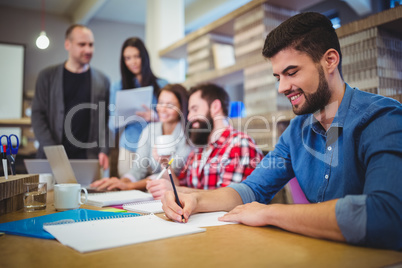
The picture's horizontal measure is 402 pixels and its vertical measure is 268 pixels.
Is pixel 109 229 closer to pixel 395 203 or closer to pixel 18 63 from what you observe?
pixel 395 203

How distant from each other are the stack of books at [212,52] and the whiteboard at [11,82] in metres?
3.69

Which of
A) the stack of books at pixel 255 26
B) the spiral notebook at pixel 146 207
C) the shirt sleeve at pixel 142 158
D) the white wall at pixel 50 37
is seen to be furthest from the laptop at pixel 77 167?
the white wall at pixel 50 37

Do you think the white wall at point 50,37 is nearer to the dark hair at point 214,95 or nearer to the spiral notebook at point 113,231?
the dark hair at point 214,95

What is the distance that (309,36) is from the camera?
1018mm

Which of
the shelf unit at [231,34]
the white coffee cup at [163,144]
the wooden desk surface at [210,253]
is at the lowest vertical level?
the wooden desk surface at [210,253]

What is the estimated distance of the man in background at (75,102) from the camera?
2.58 meters

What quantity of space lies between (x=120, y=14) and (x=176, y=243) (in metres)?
5.93

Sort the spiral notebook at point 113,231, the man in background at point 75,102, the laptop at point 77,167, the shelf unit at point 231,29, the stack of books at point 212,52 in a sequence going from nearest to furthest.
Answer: the spiral notebook at point 113,231 < the shelf unit at point 231,29 < the laptop at point 77,167 < the man in background at point 75,102 < the stack of books at point 212,52

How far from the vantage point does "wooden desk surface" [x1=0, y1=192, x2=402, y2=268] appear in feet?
1.84

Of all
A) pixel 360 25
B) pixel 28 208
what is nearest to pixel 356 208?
pixel 28 208

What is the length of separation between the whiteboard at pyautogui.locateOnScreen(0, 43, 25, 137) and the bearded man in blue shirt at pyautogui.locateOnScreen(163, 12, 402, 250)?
5164 millimetres

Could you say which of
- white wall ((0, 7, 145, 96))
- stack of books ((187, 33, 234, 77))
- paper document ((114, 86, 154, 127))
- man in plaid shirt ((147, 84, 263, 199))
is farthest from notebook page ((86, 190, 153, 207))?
white wall ((0, 7, 145, 96))

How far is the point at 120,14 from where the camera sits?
5977 mm

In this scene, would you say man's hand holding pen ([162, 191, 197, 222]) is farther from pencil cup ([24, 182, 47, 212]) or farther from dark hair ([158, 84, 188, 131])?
dark hair ([158, 84, 188, 131])
